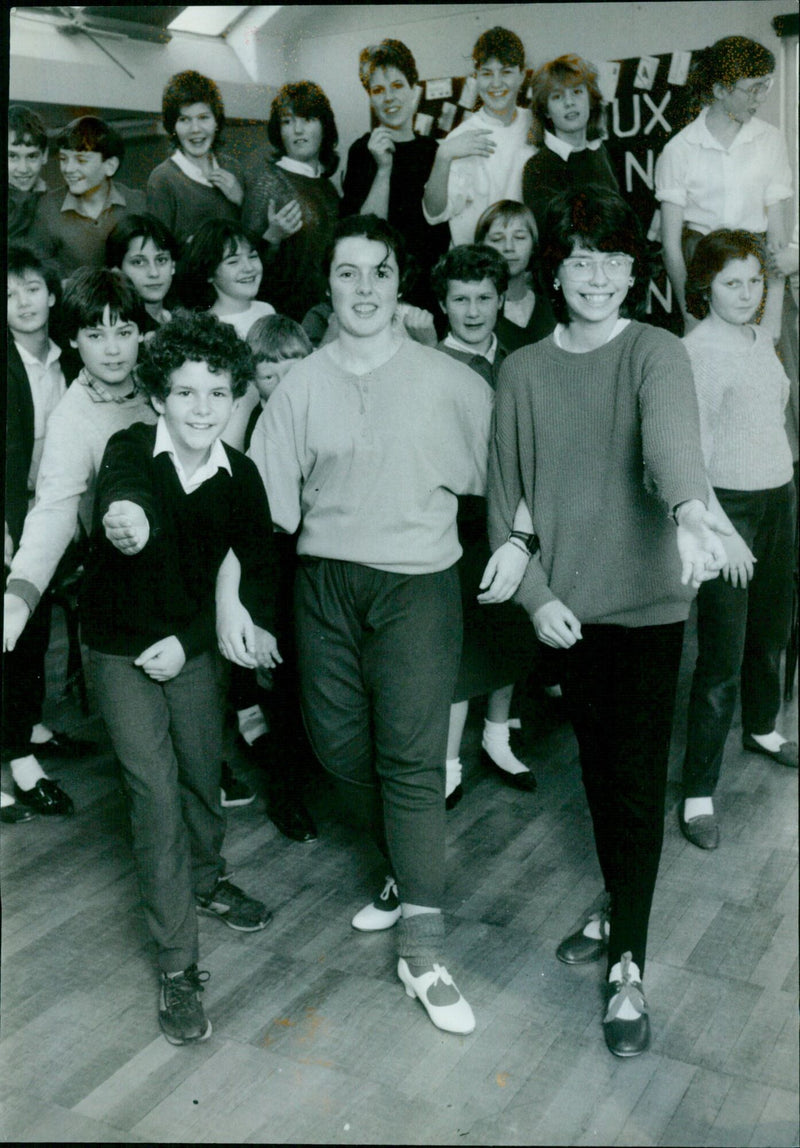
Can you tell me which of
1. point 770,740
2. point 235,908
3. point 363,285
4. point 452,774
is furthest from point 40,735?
point 770,740

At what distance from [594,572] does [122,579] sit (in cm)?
93

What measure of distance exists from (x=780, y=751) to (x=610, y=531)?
157cm

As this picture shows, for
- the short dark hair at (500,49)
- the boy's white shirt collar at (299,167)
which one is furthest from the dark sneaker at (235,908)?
the short dark hair at (500,49)

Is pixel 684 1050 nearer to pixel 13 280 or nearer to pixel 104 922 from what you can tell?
pixel 104 922

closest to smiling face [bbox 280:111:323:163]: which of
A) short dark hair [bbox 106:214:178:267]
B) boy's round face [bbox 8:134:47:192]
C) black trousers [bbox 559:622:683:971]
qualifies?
short dark hair [bbox 106:214:178:267]

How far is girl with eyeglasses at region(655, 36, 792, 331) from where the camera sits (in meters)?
2.64

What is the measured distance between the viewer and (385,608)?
2.30 m

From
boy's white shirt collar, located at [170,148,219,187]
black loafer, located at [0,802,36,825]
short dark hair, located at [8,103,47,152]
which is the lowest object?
black loafer, located at [0,802,36,825]

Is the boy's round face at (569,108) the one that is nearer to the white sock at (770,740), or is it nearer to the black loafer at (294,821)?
the white sock at (770,740)

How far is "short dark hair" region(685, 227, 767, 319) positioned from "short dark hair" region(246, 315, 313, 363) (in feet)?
3.26

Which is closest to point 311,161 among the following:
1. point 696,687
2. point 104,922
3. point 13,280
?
point 13,280

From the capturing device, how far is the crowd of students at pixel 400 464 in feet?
6.85

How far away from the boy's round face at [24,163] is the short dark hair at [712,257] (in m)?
1.68

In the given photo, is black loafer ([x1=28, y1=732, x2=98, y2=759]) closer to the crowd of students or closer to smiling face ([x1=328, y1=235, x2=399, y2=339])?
the crowd of students
